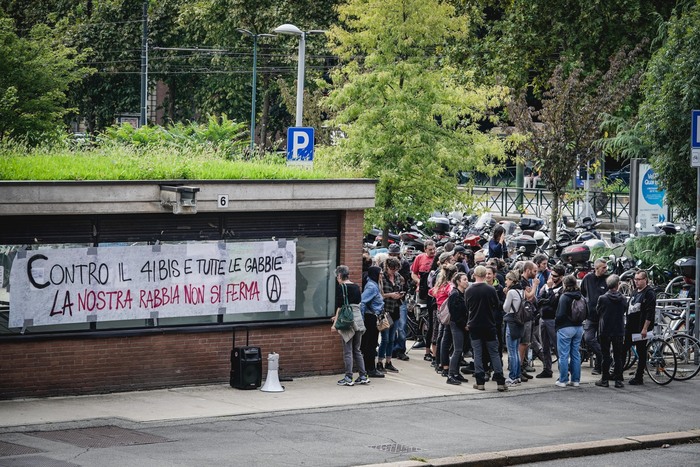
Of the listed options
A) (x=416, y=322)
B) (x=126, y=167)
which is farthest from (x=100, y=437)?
(x=416, y=322)

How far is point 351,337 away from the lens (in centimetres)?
1542

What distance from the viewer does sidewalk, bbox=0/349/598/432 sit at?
13328mm

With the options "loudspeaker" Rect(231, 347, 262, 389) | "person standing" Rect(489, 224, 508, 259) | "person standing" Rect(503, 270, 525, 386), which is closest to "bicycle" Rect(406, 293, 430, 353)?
"person standing" Rect(489, 224, 508, 259)

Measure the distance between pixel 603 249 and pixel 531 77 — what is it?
1372cm

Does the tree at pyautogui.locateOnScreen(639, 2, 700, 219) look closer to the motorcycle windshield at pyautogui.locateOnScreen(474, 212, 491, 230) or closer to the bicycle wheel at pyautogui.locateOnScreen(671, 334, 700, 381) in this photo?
the bicycle wheel at pyautogui.locateOnScreen(671, 334, 700, 381)

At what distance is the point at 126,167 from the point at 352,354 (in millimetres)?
3981

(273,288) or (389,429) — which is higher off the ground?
(273,288)

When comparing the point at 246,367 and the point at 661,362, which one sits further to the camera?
the point at 661,362

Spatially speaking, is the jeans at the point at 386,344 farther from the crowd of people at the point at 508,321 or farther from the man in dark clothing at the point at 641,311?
the man in dark clothing at the point at 641,311

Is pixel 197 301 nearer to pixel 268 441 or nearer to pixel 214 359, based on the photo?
pixel 214 359

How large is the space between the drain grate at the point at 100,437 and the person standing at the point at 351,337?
381 centimetres

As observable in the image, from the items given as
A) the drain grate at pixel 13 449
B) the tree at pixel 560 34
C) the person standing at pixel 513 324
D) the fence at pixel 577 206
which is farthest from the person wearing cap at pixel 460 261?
the fence at pixel 577 206

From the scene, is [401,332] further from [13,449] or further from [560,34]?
[560,34]

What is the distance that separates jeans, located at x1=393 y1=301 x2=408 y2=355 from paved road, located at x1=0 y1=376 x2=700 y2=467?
169cm
